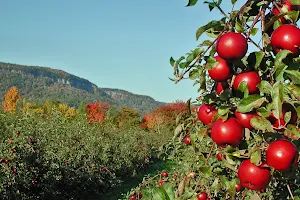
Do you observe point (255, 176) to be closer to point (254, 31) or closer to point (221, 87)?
point (221, 87)

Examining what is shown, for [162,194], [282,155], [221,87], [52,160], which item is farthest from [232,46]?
[52,160]

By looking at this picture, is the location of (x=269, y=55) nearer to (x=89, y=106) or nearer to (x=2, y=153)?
(x=2, y=153)

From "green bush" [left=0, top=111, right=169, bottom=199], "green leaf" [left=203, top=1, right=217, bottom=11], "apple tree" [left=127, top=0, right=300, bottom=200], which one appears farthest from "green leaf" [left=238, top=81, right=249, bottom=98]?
"green bush" [left=0, top=111, right=169, bottom=199]

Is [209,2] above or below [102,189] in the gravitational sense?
above

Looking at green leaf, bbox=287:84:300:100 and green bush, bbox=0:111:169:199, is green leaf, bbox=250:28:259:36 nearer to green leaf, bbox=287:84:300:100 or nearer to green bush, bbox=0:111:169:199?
green leaf, bbox=287:84:300:100

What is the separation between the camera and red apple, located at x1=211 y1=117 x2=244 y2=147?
1.00m

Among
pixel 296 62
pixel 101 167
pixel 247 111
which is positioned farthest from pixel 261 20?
pixel 101 167

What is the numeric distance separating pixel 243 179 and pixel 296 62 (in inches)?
13.5

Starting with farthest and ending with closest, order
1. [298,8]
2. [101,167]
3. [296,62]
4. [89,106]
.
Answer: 1. [89,106]
2. [101,167]
3. [298,8]
4. [296,62]

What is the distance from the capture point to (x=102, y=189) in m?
11.2

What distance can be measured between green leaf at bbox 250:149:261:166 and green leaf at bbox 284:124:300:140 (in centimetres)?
9

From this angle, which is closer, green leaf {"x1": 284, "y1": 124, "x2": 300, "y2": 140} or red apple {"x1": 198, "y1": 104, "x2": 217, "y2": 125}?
green leaf {"x1": 284, "y1": 124, "x2": 300, "y2": 140}

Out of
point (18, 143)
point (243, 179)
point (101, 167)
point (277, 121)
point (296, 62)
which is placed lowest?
point (101, 167)

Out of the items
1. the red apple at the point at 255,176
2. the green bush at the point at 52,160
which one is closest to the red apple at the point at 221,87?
the red apple at the point at 255,176
